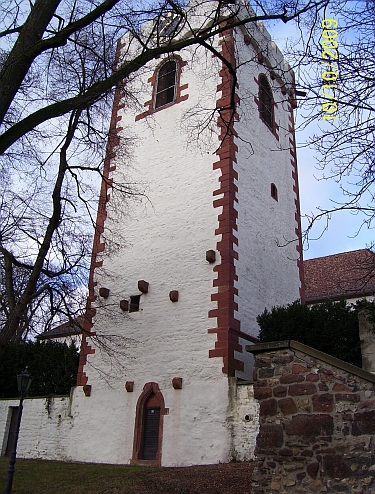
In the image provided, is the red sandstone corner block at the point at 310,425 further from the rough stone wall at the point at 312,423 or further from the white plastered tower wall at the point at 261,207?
the white plastered tower wall at the point at 261,207

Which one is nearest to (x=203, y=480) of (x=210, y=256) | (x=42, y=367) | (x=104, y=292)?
(x=210, y=256)

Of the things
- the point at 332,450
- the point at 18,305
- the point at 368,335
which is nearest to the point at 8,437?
the point at 18,305

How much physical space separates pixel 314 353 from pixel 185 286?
6.87 m

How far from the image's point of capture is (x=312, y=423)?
6727mm

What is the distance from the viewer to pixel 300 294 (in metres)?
17.0

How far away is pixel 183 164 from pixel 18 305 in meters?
7.07

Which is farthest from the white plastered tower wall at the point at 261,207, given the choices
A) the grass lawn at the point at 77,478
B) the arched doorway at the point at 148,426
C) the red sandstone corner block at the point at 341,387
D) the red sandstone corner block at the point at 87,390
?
the red sandstone corner block at the point at 341,387

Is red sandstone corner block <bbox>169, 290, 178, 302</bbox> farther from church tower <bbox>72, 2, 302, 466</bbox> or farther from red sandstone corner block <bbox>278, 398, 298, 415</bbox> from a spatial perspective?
red sandstone corner block <bbox>278, 398, 298, 415</bbox>

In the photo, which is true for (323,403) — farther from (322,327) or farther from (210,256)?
(210,256)

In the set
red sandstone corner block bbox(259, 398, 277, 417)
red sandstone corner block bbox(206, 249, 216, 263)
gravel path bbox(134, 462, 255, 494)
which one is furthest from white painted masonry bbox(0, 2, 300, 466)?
red sandstone corner block bbox(259, 398, 277, 417)

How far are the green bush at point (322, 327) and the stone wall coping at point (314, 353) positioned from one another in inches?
171

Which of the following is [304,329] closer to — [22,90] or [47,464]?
[47,464]

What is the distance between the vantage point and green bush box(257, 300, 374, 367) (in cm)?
1149

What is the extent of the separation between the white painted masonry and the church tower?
0.12ft
